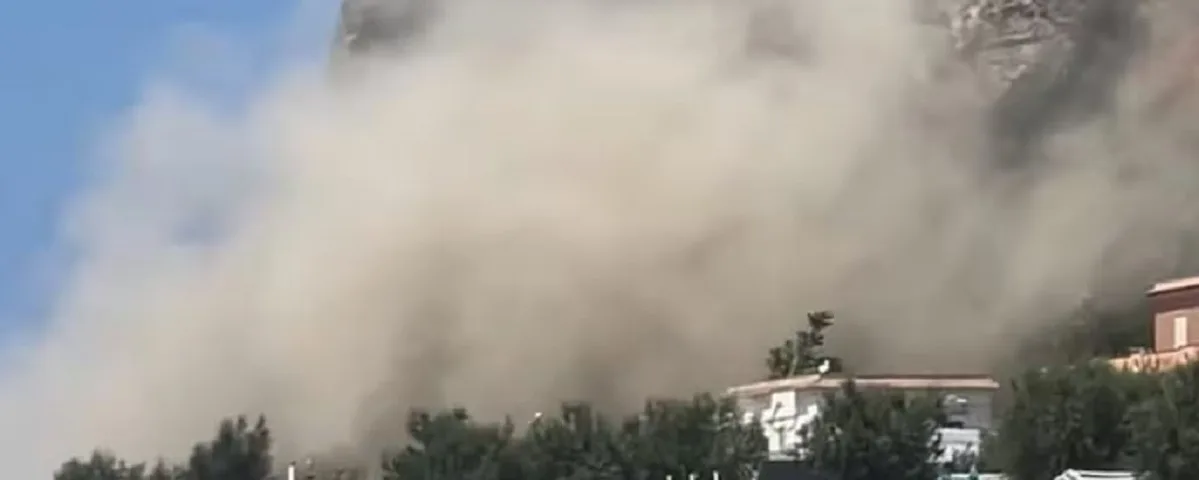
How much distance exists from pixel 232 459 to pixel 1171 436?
2475 centimetres

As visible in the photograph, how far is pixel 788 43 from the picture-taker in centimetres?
9638

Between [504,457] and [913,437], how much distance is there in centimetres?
891

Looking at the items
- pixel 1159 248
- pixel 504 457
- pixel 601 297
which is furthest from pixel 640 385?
pixel 504 457

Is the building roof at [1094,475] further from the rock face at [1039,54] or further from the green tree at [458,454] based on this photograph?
the rock face at [1039,54]

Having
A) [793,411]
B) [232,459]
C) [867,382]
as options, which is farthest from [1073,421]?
[793,411]

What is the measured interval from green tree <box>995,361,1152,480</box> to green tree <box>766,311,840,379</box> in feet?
95.9

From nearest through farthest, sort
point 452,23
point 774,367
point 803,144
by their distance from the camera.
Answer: point 774,367, point 803,144, point 452,23

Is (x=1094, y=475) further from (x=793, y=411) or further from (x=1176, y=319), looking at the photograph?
(x=793, y=411)

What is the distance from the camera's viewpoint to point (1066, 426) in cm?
4506

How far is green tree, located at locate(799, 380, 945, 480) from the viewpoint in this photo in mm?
46625

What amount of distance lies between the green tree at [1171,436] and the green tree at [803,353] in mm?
33397

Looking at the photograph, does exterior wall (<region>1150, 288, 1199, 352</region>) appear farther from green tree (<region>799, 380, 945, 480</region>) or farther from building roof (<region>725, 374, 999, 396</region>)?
green tree (<region>799, 380, 945, 480</region>)

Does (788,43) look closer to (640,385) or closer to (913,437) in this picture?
(640,385)

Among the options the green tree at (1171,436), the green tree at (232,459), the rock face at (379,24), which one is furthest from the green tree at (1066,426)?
the rock face at (379,24)
